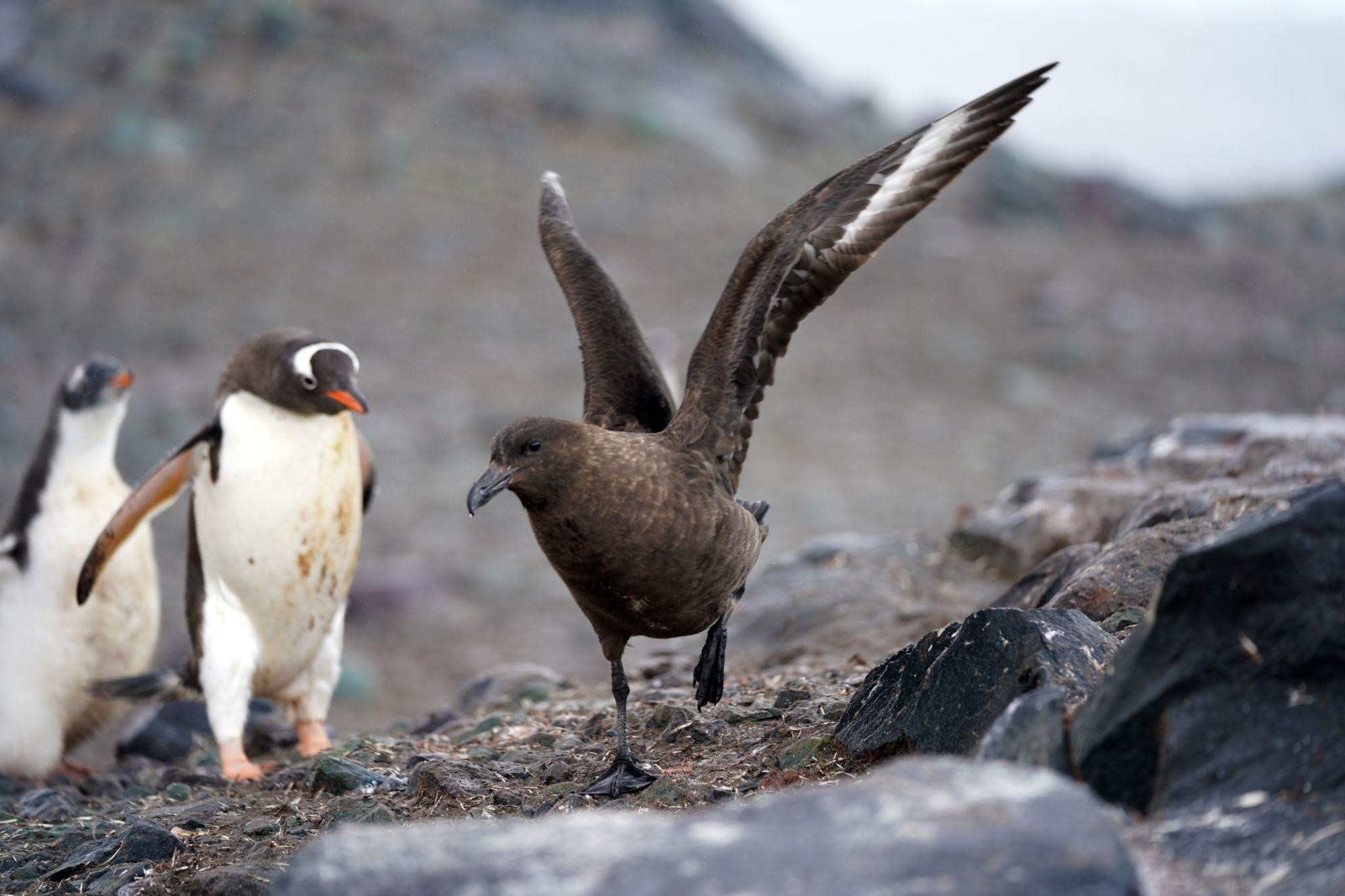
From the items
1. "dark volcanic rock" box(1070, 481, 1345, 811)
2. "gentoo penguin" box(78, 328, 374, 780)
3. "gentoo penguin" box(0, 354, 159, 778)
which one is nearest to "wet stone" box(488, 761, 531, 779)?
"gentoo penguin" box(78, 328, 374, 780)

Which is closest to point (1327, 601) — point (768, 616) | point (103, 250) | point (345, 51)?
point (768, 616)

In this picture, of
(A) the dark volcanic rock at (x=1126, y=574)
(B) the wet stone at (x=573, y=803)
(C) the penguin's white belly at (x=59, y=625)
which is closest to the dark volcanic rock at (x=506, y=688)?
(C) the penguin's white belly at (x=59, y=625)

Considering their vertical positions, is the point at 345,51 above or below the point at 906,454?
above

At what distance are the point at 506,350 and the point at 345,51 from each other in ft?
29.7

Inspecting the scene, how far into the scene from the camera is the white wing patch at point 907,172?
483 cm

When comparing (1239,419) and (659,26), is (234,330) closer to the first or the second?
(1239,419)

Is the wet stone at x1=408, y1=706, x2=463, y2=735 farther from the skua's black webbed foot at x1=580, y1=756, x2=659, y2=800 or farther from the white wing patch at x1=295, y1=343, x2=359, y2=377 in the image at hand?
the skua's black webbed foot at x1=580, y1=756, x2=659, y2=800

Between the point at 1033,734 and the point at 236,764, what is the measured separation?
14.0 feet

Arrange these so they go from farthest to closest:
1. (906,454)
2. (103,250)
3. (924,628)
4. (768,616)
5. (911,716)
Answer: (103,250), (906,454), (768,616), (924,628), (911,716)

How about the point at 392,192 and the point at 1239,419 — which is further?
the point at 392,192

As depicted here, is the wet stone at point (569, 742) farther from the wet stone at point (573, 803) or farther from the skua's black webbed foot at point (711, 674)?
the wet stone at point (573, 803)

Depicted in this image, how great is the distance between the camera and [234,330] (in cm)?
1572

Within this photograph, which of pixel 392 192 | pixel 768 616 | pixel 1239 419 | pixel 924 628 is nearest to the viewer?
pixel 924 628

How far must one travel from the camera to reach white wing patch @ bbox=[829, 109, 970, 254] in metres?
4.83
